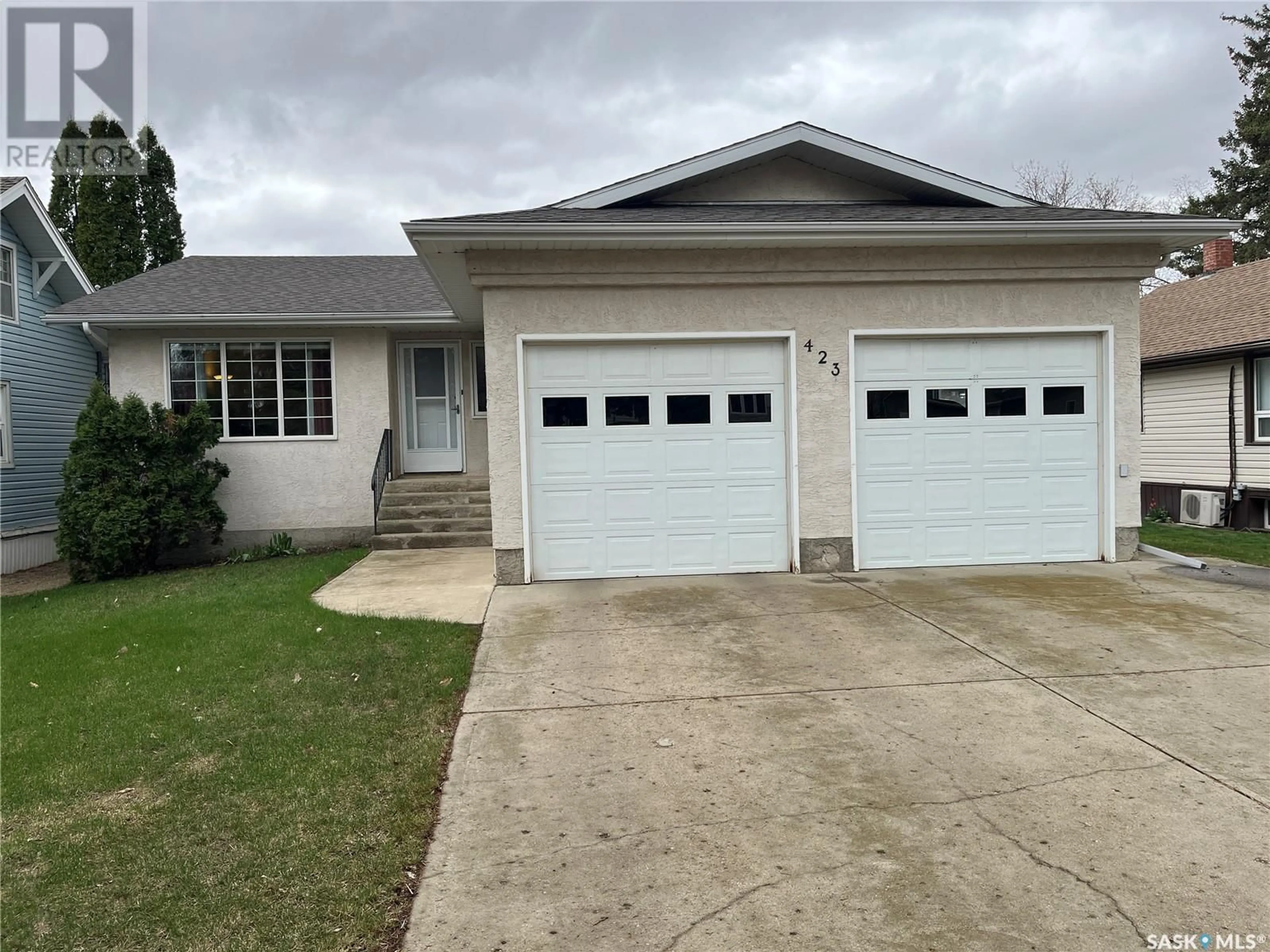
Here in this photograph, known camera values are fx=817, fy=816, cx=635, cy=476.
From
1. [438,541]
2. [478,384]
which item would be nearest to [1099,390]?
[438,541]

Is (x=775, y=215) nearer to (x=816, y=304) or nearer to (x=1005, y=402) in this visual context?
(x=816, y=304)

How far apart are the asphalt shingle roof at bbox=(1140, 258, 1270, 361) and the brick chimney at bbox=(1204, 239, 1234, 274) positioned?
0.56 metres

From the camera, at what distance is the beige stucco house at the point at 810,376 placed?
8.40 metres

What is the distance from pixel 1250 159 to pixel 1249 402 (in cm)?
2403

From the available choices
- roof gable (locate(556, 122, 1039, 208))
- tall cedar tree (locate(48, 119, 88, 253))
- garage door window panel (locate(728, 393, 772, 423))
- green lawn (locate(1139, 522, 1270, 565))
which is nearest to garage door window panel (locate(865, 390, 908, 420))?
garage door window panel (locate(728, 393, 772, 423))

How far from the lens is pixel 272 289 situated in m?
13.3

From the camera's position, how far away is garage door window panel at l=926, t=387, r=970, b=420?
8.92 m

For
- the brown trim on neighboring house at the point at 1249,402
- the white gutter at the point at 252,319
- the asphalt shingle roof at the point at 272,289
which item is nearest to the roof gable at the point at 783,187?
the asphalt shingle roof at the point at 272,289

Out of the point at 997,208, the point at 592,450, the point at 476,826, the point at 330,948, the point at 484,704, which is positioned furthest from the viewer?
the point at 997,208

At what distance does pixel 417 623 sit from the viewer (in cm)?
686

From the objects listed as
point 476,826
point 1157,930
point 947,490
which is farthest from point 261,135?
point 1157,930

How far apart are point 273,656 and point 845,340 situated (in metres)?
6.25

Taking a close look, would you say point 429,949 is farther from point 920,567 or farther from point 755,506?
point 920,567

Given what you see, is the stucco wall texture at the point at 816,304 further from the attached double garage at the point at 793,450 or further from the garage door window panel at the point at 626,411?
the garage door window panel at the point at 626,411
